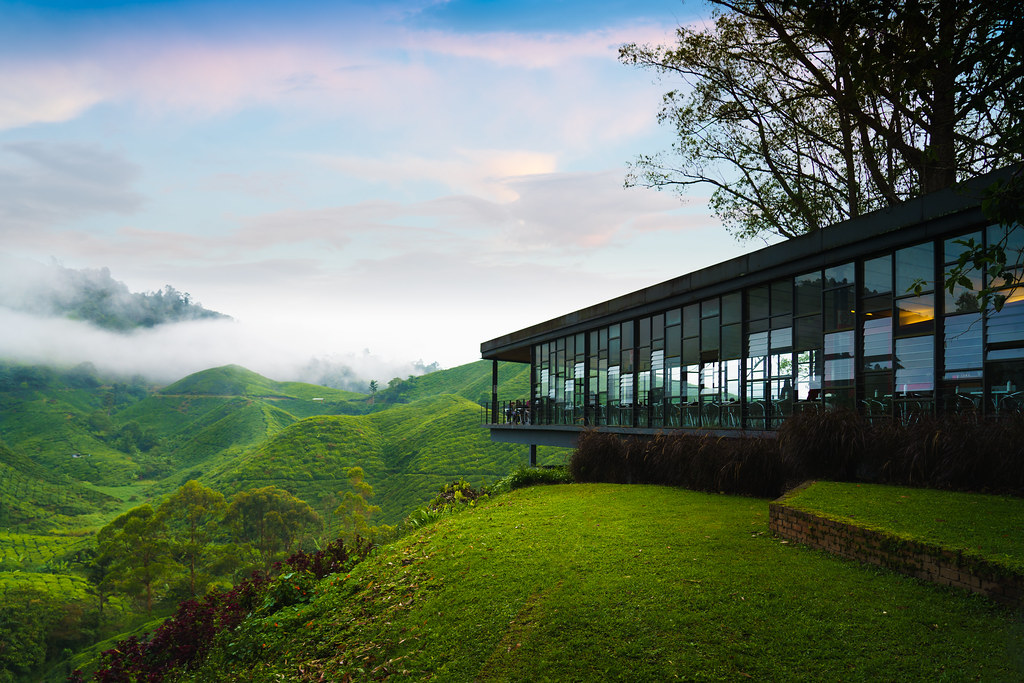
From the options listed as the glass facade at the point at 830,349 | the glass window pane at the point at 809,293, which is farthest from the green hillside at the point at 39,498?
the glass window pane at the point at 809,293

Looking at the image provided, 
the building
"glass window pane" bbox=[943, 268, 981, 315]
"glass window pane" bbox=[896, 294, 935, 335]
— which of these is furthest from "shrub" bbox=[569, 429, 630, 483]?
"glass window pane" bbox=[943, 268, 981, 315]

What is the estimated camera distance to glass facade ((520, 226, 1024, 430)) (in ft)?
35.5

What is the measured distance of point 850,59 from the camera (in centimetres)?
488

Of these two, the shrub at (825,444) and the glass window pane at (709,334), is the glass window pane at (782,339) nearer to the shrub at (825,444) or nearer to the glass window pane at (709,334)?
the glass window pane at (709,334)

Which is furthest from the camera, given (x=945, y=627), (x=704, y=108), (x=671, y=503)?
(x=704, y=108)

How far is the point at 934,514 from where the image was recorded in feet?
23.3

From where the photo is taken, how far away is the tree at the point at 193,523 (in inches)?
2013

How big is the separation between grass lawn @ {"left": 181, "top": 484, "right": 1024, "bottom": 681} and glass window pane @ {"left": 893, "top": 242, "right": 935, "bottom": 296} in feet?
17.9

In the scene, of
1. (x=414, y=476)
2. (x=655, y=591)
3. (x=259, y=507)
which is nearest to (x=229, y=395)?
(x=414, y=476)

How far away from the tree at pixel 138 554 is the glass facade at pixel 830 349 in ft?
136

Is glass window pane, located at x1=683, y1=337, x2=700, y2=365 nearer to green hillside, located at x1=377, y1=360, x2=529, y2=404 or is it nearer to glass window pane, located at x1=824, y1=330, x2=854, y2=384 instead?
glass window pane, located at x1=824, y1=330, x2=854, y2=384

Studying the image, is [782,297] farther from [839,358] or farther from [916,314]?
[916,314]

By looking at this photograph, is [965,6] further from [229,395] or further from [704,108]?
[229,395]

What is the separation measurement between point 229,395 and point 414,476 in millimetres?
111770
